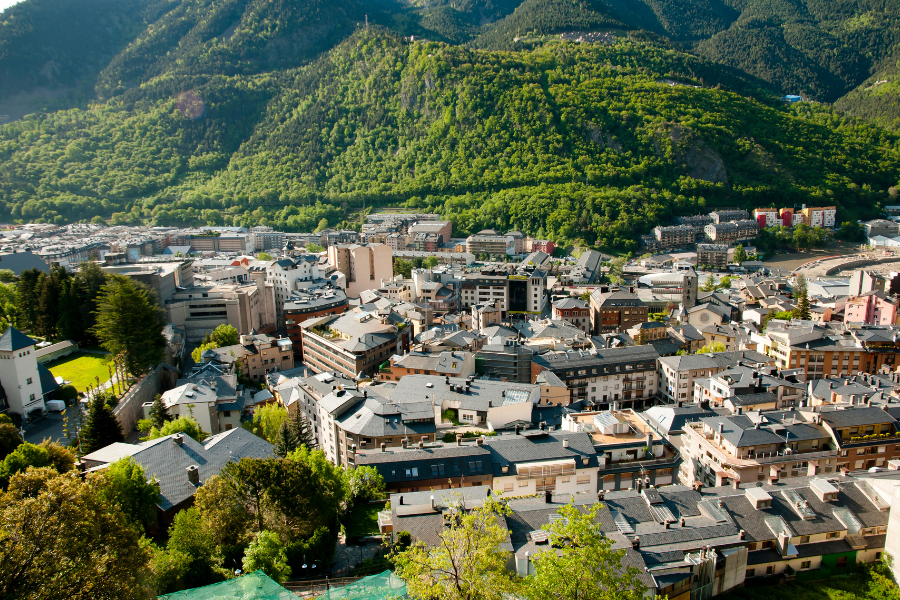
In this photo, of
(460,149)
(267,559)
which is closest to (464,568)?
(267,559)

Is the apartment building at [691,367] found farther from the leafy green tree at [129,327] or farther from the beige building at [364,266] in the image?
the beige building at [364,266]

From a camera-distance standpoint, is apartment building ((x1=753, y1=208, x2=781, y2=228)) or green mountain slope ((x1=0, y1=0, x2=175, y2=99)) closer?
apartment building ((x1=753, y1=208, x2=781, y2=228))

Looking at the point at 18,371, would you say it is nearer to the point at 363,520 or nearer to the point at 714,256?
the point at 363,520

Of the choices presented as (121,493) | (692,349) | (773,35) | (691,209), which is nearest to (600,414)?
(121,493)

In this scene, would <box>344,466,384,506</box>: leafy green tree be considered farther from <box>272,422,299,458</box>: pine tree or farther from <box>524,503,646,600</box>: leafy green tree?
<box>524,503,646,600</box>: leafy green tree

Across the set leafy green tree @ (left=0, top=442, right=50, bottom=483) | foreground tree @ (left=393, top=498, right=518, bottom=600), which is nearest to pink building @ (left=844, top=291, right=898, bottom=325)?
foreground tree @ (left=393, top=498, right=518, bottom=600)

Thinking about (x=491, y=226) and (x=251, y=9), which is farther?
(x=251, y=9)

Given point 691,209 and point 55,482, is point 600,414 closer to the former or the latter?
point 55,482
